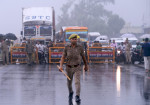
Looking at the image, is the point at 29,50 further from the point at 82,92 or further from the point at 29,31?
the point at 82,92

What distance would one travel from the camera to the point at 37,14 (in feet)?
124

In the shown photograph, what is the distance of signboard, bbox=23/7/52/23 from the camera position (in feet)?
124

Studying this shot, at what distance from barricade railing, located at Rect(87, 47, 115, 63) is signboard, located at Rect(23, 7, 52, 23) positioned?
9709 mm

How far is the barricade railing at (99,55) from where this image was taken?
96.0 ft

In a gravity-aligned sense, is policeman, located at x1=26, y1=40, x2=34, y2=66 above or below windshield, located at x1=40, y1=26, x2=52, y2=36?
below

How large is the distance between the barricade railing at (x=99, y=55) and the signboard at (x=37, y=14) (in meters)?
9.71

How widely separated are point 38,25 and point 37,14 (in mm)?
1044

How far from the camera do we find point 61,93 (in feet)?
42.2

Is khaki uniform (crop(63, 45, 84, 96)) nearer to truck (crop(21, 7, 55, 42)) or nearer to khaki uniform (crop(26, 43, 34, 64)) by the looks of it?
khaki uniform (crop(26, 43, 34, 64))

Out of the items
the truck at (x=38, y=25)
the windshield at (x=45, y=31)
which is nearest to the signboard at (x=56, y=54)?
the truck at (x=38, y=25)

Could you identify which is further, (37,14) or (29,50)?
(37,14)

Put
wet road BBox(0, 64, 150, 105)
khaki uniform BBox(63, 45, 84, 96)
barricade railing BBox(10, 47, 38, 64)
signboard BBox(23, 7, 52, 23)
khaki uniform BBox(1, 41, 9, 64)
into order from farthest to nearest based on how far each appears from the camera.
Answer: signboard BBox(23, 7, 52, 23), barricade railing BBox(10, 47, 38, 64), khaki uniform BBox(1, 41, 9, 64), wet road BBox(0, 64, 150, 105), khaki uniform BBox(63, 45, 84, 96)

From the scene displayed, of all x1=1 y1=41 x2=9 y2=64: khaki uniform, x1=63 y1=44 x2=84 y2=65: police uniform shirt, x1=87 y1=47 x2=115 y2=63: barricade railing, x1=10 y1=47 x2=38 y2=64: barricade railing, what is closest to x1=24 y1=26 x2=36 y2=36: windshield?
x1=10 y1=47 x2=38 y2=64: barricade railing

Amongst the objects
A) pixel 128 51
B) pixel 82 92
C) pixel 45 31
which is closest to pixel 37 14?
pixel 45 31
